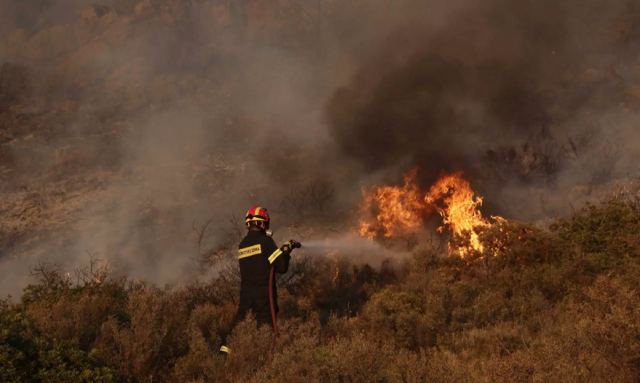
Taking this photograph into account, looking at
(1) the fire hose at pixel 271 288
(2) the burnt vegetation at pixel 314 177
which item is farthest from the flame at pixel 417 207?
(1) the fire hose at pixel 271 288

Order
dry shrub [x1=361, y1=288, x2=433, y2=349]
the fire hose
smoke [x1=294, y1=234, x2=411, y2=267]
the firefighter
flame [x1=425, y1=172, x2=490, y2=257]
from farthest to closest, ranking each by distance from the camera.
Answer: flame [x1=425, y1=172, x2=490, y2=257] < smoke [x1=294, y1=234, x2=411, y2=267] < dry shrub [x1=361, y1=288, x2=433, y2=349] < the firefighter < the fire hose

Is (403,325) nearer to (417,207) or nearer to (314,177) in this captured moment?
(417,207)

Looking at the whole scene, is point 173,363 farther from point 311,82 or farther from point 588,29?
point 588,29

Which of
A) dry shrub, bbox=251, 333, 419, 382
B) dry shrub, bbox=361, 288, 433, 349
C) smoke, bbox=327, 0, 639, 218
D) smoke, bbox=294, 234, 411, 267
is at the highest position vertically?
smoke, bbox=327, 0, 639, 218

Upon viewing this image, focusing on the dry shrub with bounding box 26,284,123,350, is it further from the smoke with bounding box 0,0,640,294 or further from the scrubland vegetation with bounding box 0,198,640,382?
the smoke with bounding box 0,0,640,294

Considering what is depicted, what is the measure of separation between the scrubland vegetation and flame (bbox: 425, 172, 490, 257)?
351 cm

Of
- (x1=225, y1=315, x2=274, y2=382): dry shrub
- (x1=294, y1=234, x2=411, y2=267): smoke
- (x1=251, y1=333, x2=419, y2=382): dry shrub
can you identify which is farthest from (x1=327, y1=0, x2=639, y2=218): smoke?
(x1=251, y1=333, x2=419, y2=382): dry shrub

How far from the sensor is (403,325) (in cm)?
702

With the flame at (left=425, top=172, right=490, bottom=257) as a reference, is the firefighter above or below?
below

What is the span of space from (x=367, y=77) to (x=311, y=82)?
5245mm

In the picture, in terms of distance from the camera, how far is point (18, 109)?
2681 cm

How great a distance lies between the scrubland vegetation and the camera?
4023 millimetres

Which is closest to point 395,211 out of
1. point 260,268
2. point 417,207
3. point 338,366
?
point 417,207

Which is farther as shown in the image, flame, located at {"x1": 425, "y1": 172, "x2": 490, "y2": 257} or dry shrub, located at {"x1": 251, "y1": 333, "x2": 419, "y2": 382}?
flame, located at {"x1": 425, "y1": 172, "x2": 490, "y2": 257}
